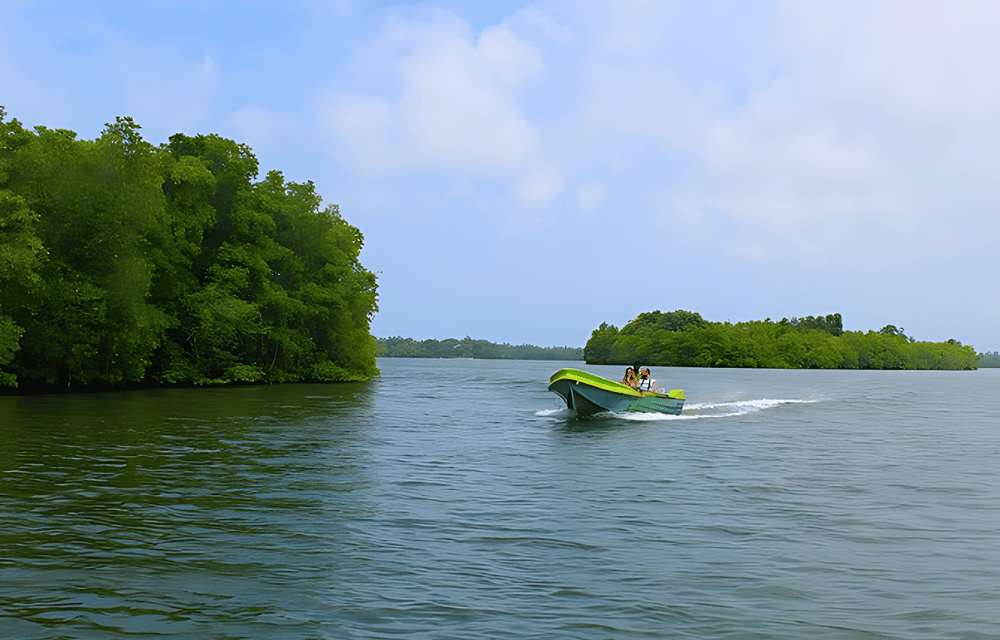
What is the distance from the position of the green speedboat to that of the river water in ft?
22.5

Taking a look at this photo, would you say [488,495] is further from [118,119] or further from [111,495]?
[118,119]

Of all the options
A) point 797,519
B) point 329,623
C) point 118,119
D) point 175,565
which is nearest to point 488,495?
point 797,519

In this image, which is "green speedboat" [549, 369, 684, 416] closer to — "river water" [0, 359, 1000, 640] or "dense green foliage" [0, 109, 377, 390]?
"river water" [0, 359, 1000, 640]

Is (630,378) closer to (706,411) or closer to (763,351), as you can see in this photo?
(706,411)

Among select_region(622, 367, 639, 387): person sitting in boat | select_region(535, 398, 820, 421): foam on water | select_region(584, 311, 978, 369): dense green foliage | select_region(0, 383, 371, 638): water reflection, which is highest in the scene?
select_region(584, 311, 978, 369): dense green foliage

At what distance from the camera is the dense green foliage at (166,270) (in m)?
43.6

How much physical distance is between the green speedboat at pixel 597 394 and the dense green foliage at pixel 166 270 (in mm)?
25702

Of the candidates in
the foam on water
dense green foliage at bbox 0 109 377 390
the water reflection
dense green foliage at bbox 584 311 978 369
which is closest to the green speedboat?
the foam on water

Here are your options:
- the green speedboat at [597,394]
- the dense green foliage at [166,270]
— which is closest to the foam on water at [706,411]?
the green speedboat at [597,394]

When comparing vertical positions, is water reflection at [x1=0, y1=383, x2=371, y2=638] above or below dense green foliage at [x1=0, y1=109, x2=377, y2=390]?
below

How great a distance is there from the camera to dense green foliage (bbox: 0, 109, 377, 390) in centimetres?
4359

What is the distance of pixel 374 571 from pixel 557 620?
9.76ft

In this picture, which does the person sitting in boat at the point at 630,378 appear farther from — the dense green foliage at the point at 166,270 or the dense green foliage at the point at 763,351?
the dense green foliage at the point at 763,351

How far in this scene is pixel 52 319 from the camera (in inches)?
1786
